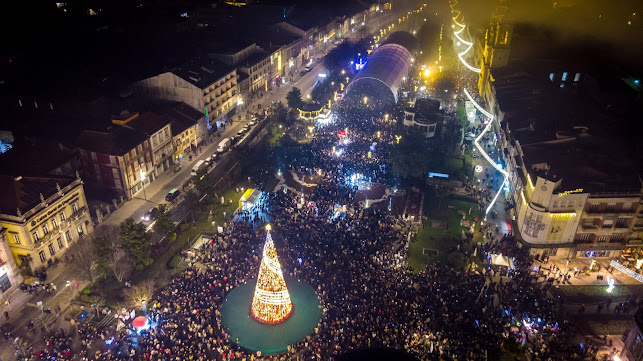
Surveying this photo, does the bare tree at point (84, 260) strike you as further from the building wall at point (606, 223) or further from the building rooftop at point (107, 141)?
the building wall at point (606, 223)

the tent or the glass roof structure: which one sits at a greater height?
the tent

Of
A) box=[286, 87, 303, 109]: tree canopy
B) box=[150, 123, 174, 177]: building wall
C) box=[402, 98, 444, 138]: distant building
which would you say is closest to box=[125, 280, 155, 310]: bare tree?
box=[150, 123, 174, 177]: building wall

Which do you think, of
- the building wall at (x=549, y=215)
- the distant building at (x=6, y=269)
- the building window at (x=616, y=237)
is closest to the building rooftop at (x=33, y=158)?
the distant building at (x=6, y=269)

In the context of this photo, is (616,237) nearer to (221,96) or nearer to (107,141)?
(107,141)

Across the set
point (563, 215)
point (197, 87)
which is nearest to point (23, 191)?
point (197, 87)

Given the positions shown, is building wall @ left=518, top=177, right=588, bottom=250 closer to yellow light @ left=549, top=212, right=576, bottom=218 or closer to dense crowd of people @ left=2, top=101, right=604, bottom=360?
yellow light @ left=549, top=212, right=576, bottom=218

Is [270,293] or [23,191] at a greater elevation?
[23,191]
